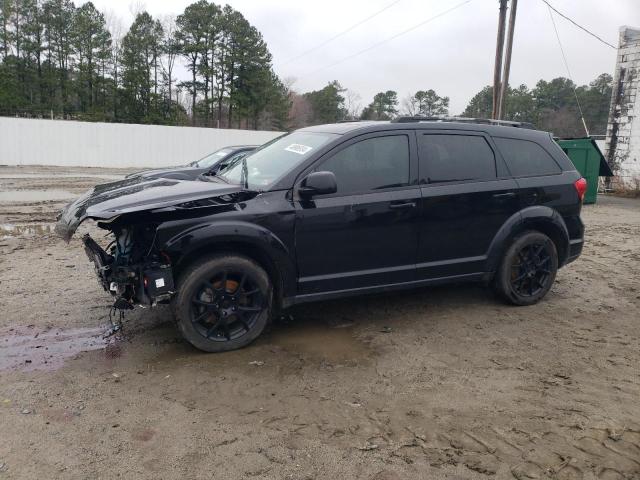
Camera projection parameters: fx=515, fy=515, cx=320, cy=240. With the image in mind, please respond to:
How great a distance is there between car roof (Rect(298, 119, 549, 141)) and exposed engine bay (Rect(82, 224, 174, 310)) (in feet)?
6.29

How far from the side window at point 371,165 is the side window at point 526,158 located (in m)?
1.21

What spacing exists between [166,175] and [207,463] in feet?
20.2

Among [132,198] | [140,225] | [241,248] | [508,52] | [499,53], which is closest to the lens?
[140,225]

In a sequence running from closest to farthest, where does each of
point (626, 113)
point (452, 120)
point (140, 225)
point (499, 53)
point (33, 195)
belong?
point (140, 225) < point (452, 120) < point (33, 195) < point (626, 113) < point (499, 53)

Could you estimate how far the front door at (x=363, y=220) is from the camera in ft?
14.3

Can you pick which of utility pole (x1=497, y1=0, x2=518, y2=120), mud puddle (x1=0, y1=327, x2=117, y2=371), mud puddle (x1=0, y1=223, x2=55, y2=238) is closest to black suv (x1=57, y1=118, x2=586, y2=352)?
mud puddle (x1=0, y1=327, x2=117, y2=371)

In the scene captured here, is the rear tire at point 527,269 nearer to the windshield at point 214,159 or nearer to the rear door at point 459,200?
the rear door at point 459,200

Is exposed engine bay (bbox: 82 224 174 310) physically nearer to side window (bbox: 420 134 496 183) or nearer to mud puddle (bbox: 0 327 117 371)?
mud puddle (bbox: 0 327 117 371)

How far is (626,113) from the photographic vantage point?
56.5ft

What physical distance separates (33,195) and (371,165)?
1214 centimetres

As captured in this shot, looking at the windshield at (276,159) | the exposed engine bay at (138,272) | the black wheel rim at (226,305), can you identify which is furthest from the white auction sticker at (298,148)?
the exposed engine bay at (138,272)

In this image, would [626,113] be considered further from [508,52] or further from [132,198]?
[132,198]

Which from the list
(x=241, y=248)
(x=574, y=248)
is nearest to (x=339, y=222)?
(x=241, y=248)

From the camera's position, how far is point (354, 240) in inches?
177
